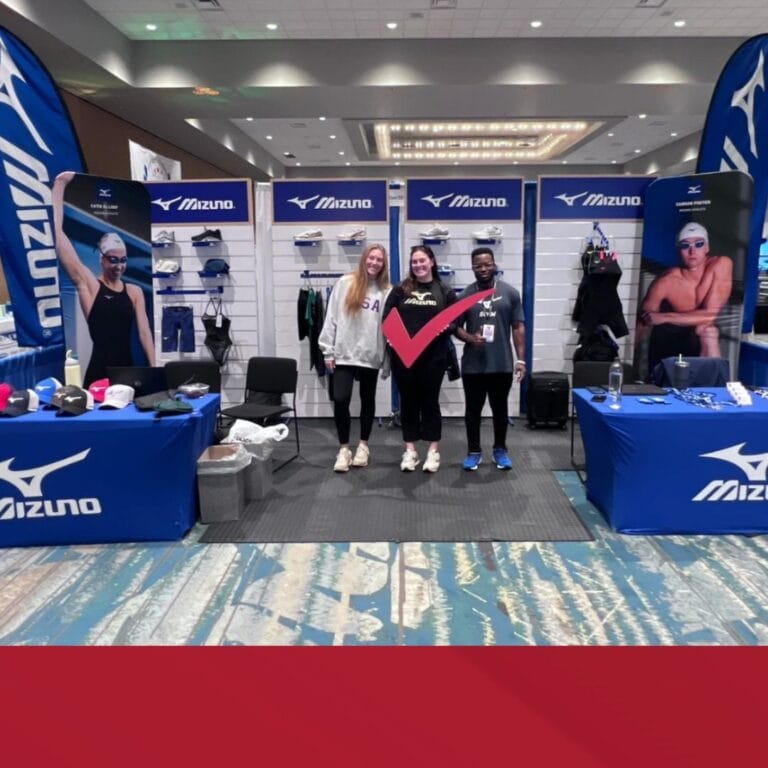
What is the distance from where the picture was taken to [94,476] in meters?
3.07

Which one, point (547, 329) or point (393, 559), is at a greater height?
point (547, 329)

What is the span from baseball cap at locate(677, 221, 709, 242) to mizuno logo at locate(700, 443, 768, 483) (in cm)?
267

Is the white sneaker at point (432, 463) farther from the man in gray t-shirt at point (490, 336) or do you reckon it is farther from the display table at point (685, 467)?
the display table at point (685, 467)

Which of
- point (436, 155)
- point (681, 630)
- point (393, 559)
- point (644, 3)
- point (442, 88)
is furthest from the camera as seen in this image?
point (436, 155)

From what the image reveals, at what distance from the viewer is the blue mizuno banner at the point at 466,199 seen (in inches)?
212

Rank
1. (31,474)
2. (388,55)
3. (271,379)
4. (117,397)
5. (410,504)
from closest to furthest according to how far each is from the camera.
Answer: (31,474) < (117,397) < (410,504) < (271,379) < (388,55)

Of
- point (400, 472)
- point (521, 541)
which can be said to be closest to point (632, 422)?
point (521, 541)

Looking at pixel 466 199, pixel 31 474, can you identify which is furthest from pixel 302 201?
pixel 31 474

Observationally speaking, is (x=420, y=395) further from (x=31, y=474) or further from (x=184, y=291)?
(x=184, y=291)

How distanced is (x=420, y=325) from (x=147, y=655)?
126 inches

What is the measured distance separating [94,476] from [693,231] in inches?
193

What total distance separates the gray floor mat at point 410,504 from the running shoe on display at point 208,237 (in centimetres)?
213

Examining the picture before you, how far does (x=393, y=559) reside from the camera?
300 cm

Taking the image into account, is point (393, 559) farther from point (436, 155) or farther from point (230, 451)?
point (436, 155)
